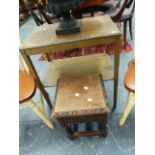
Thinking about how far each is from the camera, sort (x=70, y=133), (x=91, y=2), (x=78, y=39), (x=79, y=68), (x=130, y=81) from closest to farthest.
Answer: (x=78, y=39) → (x=130, y=81) → (x=70, y=133) → (x=79, y=68) → (x=91, y=2)

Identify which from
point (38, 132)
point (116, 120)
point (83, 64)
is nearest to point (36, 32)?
point (83, 64)

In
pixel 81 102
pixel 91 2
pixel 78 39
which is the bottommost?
pixel 81 102

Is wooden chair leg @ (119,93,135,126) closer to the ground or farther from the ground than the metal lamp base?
closer to the ground

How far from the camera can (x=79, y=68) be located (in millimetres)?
1595

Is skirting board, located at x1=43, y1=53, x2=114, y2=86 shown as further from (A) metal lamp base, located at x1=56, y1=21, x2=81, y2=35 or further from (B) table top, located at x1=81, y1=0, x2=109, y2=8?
(B) table top, located at x1=81, y1=0, x2=109, y2=8

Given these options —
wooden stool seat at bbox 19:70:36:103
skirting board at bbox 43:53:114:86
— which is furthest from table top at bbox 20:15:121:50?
skirting board at bbox 43:53:114:86

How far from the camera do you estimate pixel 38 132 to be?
5.04 ft

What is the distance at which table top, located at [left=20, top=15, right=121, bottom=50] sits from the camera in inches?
43.0

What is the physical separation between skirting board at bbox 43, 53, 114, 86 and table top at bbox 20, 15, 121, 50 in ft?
1.32

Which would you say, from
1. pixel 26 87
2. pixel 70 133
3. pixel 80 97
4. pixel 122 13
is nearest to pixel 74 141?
pixel 70 133

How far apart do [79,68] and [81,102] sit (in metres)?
0.51

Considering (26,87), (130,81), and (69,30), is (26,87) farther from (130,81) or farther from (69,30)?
(130,81)
